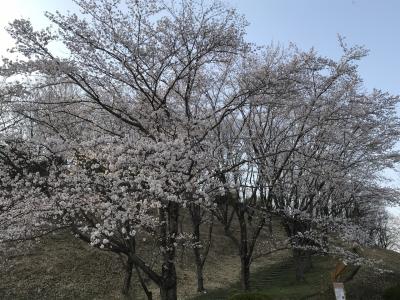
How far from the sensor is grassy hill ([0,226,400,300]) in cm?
1797

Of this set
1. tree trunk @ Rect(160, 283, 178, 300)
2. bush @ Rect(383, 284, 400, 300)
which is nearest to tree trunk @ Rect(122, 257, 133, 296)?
tree trunk @ Rect(160, 283, 178, 300)

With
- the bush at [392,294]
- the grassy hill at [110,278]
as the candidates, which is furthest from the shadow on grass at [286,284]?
the bush at [392,294]

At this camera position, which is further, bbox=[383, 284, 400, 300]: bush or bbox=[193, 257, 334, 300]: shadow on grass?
bbox=[193, 257, 334, 300]: shadow on grass

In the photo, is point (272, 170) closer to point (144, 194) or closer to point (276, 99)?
point (276, 99)

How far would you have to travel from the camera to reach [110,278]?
66.1 ft

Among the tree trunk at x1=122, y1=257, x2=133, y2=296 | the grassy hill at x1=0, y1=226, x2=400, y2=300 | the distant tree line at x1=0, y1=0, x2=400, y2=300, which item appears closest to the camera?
the distant tree line at x1=0, y1=0, x2=400, y2=300

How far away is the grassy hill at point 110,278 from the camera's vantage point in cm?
1797

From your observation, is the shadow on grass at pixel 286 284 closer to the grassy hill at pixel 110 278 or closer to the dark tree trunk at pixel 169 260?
the grassy hill at pixel 110 278

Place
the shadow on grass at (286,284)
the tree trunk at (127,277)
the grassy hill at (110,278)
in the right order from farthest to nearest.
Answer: the grassy hill at (110,278) → the shadow on grass at (286,284) → the tree trunk at (127,277)

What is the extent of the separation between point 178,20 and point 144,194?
4524 mm

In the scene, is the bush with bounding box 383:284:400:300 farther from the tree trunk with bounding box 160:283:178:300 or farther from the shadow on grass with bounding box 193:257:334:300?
the tree trunk with bounding box 160:283:178:300

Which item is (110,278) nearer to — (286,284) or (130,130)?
(286,284)

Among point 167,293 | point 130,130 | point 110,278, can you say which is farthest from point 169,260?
point 110,278

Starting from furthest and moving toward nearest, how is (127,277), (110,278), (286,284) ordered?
1. (286,284)
2. (110,278)
3. (127,277)
